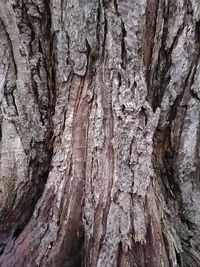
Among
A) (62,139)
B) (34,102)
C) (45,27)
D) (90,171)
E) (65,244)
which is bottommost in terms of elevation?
(65,244)

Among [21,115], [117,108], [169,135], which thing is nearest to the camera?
[117,108]

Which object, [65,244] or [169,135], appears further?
[169,135]

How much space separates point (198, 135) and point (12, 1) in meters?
0.83

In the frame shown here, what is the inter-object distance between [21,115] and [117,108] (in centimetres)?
36

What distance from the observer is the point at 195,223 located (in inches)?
66.9

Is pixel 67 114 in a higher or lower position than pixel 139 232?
higher

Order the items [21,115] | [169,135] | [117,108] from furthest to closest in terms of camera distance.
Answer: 1. [169,135]
2. [21,115]
3. [117,108]

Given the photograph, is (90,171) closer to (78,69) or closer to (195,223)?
(78,69)

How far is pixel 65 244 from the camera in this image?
1.51m

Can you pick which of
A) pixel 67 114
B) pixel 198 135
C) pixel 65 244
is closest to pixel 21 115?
pixel 67 114

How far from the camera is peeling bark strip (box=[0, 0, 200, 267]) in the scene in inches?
56.3

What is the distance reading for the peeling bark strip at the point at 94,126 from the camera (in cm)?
143

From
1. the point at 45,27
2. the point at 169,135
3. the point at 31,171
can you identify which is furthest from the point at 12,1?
the point at 169,135

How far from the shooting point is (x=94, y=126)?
4.80 ft
